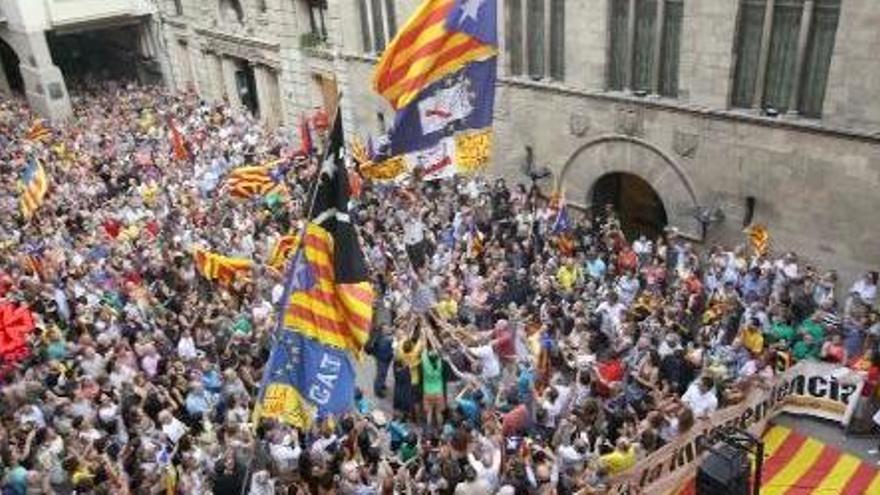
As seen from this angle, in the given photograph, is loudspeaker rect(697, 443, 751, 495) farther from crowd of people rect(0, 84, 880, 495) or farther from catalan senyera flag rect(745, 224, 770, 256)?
catalan senyera flag rect(745, 224, 770, 256)

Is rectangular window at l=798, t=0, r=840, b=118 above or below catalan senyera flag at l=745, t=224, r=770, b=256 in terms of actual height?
above

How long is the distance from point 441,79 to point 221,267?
22.9 feet

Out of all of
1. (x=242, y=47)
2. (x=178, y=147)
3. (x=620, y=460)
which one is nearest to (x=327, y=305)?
(x=620, y=460)

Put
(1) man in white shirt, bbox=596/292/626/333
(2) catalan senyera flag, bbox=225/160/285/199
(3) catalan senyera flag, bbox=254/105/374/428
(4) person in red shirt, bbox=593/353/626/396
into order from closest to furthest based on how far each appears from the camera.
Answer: (3) catalan senyera flag, bbox=254/105/374/428
(4) person in red shirt, bbox=593/353/626/396
(1) man in white shirt, bbox=596/292/626/333
(2) catalan senyera flag, bbox=225/160/285/199

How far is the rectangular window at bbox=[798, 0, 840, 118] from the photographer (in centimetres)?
1398

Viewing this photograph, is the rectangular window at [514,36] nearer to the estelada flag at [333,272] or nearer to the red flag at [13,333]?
the red flag at [13,333]

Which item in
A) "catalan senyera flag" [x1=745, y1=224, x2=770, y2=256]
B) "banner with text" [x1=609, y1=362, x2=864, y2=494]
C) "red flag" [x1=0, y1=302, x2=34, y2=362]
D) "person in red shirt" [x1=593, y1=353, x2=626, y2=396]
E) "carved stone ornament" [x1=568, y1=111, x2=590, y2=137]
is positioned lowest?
"banner with text" [x1=609, y1=362, x2=864, y2=494]

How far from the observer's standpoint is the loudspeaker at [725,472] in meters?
7.05

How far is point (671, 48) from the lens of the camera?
16500 millimetres

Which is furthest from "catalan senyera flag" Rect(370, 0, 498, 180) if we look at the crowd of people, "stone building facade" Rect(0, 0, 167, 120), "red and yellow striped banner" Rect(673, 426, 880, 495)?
"stone building facade" Rect(0, 0, 167, 120)

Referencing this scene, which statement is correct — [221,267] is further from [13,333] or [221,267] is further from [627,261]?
[627,261]

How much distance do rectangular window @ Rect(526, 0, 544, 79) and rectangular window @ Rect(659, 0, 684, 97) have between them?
3.33 metres

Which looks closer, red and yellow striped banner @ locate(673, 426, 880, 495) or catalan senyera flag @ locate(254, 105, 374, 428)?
catalan senyera flag @ locate(254, 105, 374, 428)

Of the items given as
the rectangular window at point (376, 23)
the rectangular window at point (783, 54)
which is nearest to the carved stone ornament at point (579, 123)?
the rectangular window at point (783, 54)
